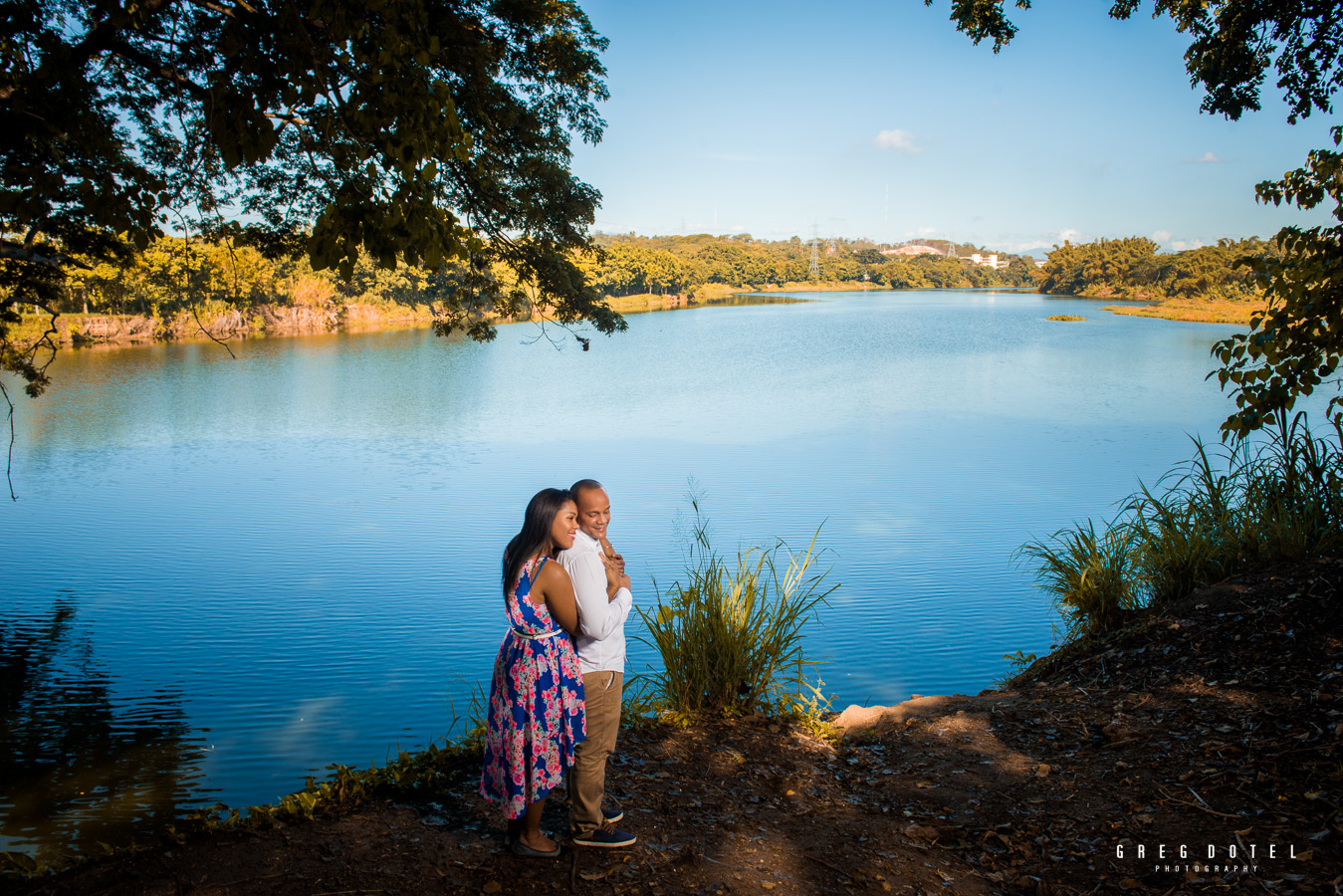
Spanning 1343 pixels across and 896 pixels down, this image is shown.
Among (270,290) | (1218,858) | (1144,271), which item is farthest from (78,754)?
(1144,271)

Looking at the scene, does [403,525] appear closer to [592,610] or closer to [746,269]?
[592,610]

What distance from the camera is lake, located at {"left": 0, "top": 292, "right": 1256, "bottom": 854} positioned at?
5.12 meters

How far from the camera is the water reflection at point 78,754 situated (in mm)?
3891

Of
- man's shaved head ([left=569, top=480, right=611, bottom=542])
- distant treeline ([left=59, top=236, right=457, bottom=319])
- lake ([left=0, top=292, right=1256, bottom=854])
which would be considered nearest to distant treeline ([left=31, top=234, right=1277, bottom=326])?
distant treeline ([left=59, top=236, right=457, bottom=319])

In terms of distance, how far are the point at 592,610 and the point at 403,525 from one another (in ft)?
25.0

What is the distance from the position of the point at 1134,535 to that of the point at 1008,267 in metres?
182

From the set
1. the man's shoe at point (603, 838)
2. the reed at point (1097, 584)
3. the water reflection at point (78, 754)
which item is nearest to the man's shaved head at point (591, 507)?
the man's shoe at point (603, 838)

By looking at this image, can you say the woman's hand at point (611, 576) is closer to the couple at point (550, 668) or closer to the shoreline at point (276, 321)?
the couple at point (550, 668)

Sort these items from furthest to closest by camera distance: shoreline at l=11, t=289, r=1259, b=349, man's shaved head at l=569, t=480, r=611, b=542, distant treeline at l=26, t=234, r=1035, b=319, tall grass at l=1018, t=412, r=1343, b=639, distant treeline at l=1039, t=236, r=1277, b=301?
distant treeline at l=1039, t=236, r=1277, b=301 < shoreline at l=11, t=289, r=1259, b=349 < distant treeline at l=26, t=234, r=1035, b=319 < tall grass at l=1018, t=412, r=1343, b=639 < man's shaved head at l=569, t=480, r=611, b=542

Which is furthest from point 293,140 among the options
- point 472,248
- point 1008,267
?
point 1008,267

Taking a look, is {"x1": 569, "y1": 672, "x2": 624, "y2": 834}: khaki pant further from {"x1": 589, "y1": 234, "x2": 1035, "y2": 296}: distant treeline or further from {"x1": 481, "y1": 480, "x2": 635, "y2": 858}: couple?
{"x1": 589, "y1": 234, "x2": 1035, "y2": 296}: distant treeline

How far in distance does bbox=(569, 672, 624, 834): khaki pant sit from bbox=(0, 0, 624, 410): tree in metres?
1.61

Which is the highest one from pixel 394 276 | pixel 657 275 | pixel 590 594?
pixel 657 275

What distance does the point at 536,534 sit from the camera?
252 cm
